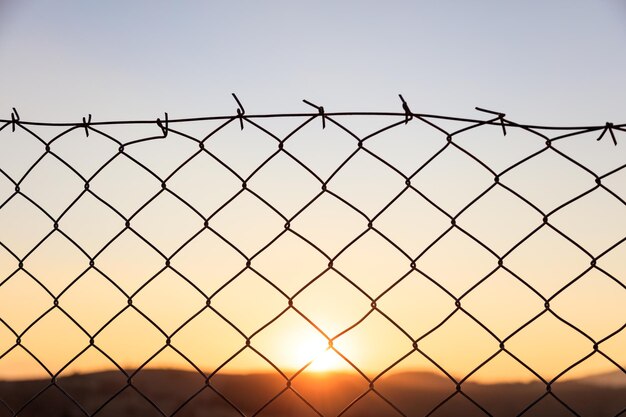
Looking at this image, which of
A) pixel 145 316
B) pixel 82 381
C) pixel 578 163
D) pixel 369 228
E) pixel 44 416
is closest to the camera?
pixel 578 163

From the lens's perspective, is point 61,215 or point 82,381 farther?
point 82,381

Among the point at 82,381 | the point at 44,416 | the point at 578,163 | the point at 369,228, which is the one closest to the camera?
the point at 578,163

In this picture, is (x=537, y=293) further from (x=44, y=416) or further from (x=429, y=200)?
(x=44, y=416)

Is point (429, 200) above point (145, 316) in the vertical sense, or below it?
above

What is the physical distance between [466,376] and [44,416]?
15.3 ft

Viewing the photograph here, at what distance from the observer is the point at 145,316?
212 cm

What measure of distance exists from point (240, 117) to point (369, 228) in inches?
17.7

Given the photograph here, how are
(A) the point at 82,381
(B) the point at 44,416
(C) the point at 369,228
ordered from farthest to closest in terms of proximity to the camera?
(A) the point at 82,381 → (B) the point at 44,416 → (C) the point at 369,228

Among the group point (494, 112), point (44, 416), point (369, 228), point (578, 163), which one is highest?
point (494, 112)

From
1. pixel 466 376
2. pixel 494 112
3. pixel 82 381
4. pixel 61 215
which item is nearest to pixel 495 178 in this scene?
pixel 494 112

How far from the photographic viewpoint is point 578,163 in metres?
1.78

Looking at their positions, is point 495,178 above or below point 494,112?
below

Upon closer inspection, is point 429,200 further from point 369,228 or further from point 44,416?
point 44,416

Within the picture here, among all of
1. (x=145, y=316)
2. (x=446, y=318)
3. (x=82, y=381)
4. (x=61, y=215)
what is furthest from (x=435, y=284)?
(x=82, y=381)
